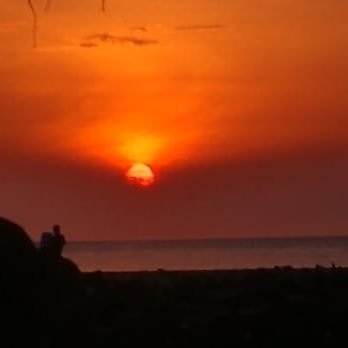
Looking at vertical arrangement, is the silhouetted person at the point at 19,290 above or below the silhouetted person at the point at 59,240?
below

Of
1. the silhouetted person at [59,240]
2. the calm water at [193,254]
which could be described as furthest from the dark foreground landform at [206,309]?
the calm water at [193,254]

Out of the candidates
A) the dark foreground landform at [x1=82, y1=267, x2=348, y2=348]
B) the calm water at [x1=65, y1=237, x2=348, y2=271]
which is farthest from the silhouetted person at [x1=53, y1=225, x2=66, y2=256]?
the calm water at [x1=65, y1=237, x2=348, y2=271]

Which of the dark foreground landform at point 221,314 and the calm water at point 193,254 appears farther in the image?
the calm water at point 193,254

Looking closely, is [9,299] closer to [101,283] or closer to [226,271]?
[101,283]

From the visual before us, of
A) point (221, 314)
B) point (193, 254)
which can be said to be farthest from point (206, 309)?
point (193, 254)

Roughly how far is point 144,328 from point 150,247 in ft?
6.65

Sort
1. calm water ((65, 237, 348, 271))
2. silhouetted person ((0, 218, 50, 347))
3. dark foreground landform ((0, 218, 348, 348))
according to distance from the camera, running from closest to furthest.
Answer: silhouetted person ((0, 218, 50, 347)) → dark foreground landform ((0, 218, 348, 348)) → calm water ((65, 237, 348, 271))

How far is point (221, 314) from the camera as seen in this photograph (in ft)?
4.56

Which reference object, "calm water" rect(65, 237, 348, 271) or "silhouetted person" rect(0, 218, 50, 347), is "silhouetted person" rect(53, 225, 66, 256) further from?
"calm water" rect(65, 237, 348, 271)

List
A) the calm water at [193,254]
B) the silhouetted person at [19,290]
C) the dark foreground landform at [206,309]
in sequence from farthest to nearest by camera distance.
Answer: the calm water at [193,254] < the dark foreground landform at [206,309] < the silhouetted person at [19,290]

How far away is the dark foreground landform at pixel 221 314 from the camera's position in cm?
138

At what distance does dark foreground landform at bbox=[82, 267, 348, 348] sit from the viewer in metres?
1.38

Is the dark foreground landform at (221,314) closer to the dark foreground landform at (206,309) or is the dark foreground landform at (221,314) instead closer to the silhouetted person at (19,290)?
the dark foreground landform at (206,309)

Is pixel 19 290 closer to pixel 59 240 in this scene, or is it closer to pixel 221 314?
pixel 59 240
